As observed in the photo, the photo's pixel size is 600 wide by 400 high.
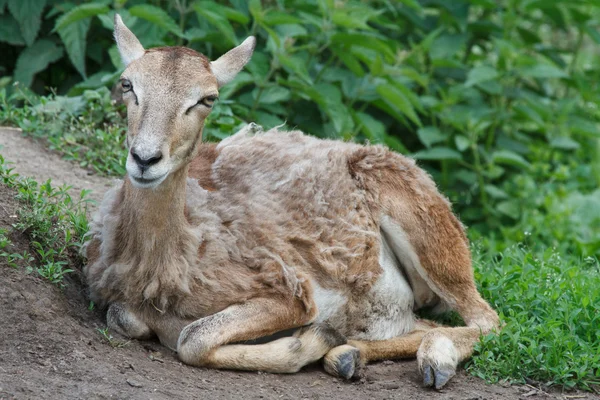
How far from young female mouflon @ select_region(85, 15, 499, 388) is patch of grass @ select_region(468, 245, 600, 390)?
230 mm

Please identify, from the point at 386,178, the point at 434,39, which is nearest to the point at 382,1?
the point at 434,39

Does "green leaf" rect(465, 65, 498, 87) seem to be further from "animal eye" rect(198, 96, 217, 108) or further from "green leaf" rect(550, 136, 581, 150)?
"animal eye" rect(198, 96, 217, 108)

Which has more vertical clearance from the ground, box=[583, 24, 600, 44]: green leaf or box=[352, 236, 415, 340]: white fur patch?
box=[583, 24, 600, 44]: green leaf

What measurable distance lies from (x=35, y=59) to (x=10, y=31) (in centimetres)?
37

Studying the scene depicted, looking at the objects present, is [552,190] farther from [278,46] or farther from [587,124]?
[278,46]

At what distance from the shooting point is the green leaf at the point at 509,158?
10.1 m

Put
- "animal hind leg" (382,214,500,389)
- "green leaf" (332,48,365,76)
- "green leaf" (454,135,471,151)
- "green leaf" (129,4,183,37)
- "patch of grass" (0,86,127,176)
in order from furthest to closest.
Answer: "green leaf" (454,135,471,151) → "green leaf" (332,48,365,76) → "green leaf" (129,4,183,37) → "patch of grass" (0,86,127,176) → "animal hind leg" (382,214,500,389)

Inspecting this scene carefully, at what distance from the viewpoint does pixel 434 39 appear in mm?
10578

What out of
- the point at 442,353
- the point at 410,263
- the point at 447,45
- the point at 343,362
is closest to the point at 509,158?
the point at 447,45

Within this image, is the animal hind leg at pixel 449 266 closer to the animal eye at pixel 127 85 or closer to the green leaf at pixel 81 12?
the animal eye at pixel 127 85

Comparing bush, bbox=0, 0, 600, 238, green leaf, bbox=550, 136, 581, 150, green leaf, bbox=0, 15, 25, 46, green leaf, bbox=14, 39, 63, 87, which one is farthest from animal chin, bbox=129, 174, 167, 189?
green leaf, bbox=550, 136, 581, 150

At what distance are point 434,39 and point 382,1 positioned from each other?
102 cm

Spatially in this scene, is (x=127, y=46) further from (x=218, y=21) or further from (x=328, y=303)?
(x=218, y=21)

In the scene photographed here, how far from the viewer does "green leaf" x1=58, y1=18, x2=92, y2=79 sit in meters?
8.44
